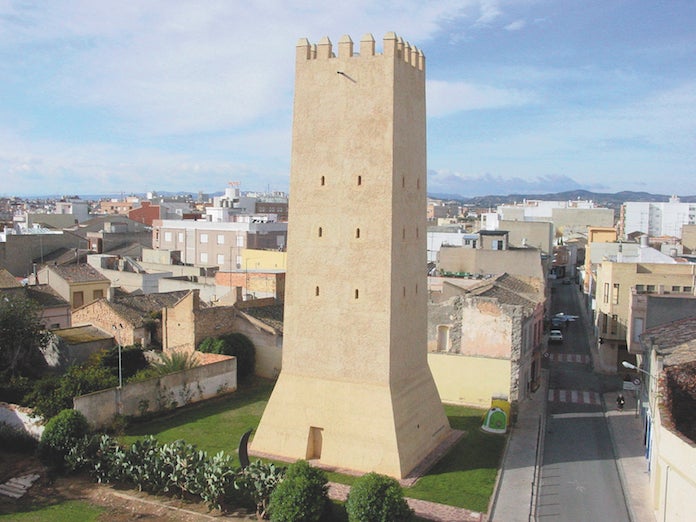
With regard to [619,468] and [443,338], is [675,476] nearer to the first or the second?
[619,468]

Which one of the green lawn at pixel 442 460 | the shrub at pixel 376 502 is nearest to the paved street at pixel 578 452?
the green lawn at pixel 442 460

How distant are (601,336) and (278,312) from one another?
20.6 m

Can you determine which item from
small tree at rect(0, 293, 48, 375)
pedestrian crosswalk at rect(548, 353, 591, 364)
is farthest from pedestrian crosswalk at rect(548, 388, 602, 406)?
small tree at rect(0, 293, 48, 375)

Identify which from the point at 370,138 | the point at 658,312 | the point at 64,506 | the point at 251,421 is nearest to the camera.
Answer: the point at 64,506

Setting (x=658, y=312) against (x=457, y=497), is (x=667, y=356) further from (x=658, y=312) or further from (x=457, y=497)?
(x=457, y=497)

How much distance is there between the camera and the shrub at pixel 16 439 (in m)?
25.7

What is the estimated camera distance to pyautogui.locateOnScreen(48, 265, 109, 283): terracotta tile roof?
148 ft

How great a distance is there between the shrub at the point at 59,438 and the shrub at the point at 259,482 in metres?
6.84

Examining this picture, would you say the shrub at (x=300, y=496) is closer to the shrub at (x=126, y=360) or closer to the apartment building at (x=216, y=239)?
the shrub at (x=126, y=360)

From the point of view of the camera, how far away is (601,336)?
43219 mm

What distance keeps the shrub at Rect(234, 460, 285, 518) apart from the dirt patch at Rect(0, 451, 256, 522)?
1.75 ft

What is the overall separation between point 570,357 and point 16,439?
34.5m

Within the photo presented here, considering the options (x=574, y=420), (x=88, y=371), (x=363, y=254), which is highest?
(x=363, y=254)

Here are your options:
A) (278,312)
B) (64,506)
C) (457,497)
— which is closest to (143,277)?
(278,312)
